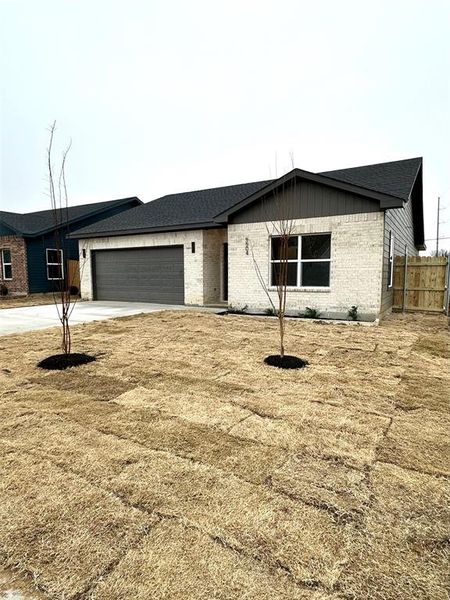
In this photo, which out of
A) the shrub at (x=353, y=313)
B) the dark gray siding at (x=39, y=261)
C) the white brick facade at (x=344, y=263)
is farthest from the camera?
the dark gray siding at (x=39, y=261)

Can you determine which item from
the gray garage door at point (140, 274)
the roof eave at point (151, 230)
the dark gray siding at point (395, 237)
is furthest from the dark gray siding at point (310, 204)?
the gray garage door at point (140, 274)

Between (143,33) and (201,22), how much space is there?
2217 mm

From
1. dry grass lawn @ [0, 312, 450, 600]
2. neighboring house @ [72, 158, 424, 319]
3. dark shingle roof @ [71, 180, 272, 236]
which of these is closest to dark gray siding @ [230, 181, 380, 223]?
neighboring house @ [72, 158, 424, 319]

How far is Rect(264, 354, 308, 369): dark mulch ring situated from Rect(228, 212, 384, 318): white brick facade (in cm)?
464

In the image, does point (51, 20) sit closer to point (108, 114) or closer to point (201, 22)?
point (201, 22)

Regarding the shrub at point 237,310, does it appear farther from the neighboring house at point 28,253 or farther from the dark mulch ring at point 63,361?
the neighboring house at point 28,253

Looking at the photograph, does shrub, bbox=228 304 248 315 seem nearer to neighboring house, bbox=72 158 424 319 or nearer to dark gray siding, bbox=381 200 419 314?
neighboring house, bbox=72 158 424 319

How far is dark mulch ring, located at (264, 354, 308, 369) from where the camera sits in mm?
5099

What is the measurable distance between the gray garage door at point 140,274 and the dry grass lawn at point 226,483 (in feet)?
29.8

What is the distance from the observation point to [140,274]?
14.6 meters

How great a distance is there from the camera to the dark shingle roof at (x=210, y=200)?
994 cm

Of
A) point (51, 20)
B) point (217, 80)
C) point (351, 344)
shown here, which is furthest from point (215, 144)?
point (351, 344)

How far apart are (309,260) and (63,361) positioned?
7.20 meters

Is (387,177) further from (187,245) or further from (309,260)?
(187,245)
